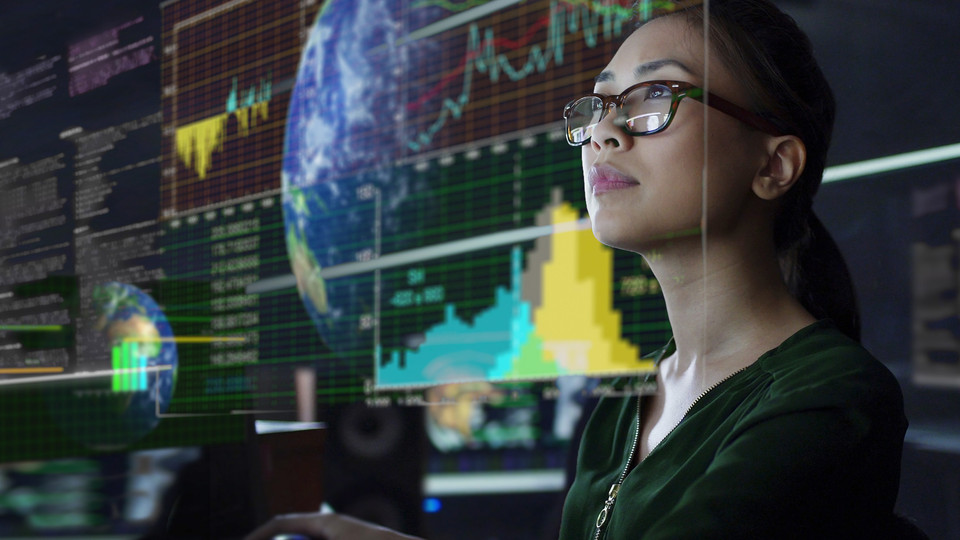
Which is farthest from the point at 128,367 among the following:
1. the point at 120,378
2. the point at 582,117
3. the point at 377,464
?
the point at 582,117

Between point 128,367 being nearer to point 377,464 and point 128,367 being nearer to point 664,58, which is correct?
point 377,464

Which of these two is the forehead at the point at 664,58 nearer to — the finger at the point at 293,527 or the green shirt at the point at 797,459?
the green shirt at the point at 797,459

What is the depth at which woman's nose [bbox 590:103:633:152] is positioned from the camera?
32.2 inches

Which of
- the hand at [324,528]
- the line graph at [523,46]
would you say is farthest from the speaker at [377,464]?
the line graph at [523,46]

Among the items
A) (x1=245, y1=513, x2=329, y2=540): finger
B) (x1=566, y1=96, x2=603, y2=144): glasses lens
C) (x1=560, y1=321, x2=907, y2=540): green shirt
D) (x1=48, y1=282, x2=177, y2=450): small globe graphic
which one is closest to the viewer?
(x1=560, y1=321, x2=907, y2=540): green shirt

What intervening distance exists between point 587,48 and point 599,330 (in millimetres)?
340

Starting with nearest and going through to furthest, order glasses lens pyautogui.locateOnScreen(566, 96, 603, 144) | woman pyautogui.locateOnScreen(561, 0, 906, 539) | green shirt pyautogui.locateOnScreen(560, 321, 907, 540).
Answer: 1. green shirt pyautogui.locateOnScreen(560, 321, 907, 540)
2. woman pyautogui.locateOnScreen(561, 0, 906, 539)
3. glasses lens pyautogui.locateOnScreen(566, 96, 603, 144)

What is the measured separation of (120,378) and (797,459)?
145 cm

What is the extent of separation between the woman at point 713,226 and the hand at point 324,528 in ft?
1.67

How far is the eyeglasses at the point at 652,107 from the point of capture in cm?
78

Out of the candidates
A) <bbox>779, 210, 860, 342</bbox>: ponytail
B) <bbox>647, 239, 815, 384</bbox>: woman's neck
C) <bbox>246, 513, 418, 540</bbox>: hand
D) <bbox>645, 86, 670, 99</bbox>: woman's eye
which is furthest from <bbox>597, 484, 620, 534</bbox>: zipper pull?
<bbox>246, 513, 418, 540</bbox>: hand

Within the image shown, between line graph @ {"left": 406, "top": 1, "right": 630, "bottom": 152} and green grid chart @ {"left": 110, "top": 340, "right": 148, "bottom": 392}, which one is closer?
line graph @ {"left": 406, "top": 1, "right": 630, "bottom": 152}

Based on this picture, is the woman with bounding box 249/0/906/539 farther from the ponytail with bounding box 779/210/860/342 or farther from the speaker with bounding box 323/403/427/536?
the speaker with bounding box 323/403/427/536

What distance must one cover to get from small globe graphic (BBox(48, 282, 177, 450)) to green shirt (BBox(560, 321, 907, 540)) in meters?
1.21
